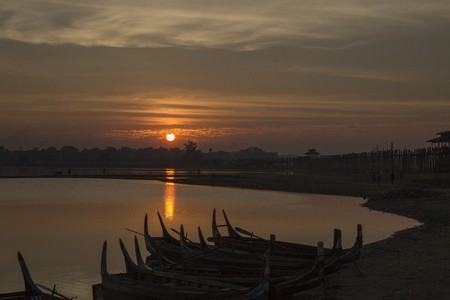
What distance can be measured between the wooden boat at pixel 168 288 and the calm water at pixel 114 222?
8.35 feet

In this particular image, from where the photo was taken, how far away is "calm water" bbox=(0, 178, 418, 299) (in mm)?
20656

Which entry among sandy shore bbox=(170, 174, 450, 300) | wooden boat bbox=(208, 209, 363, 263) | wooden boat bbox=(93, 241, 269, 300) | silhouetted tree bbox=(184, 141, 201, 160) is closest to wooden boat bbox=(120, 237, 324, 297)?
wooden boat bbox=(93, 241, 269, 300)

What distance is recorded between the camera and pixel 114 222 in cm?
3541

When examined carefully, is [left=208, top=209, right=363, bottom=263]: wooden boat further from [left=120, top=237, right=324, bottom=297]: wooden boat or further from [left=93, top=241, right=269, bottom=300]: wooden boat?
[left=93, top=241, right=269, bottom=300]: wooden boat

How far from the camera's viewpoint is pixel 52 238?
28.7 meters

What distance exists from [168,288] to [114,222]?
23458 millimetres

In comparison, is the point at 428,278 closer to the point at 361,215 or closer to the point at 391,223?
the point at 391,223

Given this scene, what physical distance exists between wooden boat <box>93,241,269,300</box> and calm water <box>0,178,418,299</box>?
2.54 m

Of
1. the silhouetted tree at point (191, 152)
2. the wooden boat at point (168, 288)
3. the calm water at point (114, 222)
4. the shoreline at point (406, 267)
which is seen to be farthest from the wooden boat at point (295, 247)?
the silhouetted tree at point (191, 152)

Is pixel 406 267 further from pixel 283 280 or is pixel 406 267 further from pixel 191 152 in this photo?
pixel 191 152

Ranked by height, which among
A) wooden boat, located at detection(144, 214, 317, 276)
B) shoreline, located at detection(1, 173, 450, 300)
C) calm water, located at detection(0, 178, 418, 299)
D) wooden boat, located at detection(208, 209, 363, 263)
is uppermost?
wooden boat, located at detection(208, 209, 363, 263)

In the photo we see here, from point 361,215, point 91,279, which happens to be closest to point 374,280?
point 91,279

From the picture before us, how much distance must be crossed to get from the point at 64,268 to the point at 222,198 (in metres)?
34.2

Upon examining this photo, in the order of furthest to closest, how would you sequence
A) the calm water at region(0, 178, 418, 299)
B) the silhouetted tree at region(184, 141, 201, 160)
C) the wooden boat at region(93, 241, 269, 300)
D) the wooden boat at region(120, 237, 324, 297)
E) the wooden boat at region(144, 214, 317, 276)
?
the silhouetted tree at region(184, 141, 201, 160) → the calm water at region(0, 178, 418, 299) → the wooden boat at region(144, 214, 317, 276) → the wooden boat at region(120, 237, 324, 297) → the wooden boat at region(93, 241, 269, 300)
